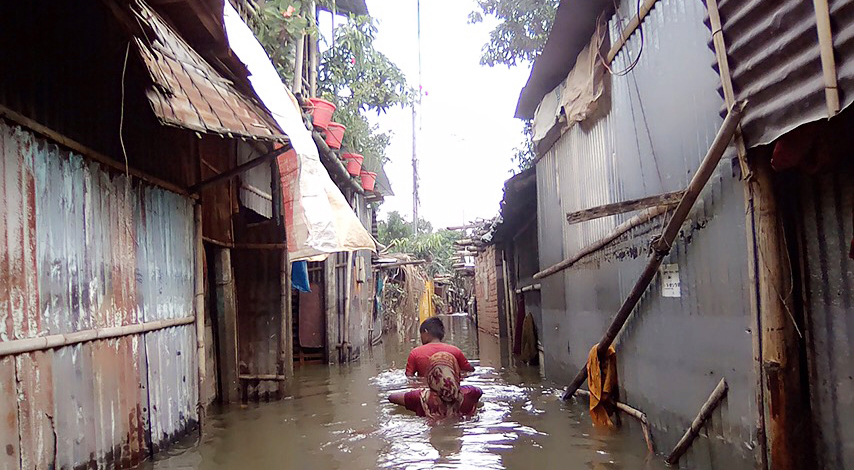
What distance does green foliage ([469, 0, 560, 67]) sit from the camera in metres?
14.7

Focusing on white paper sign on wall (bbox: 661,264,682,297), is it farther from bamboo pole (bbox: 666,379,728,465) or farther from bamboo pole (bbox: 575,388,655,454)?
bamboo pole (bbox: 575,388,655,454)

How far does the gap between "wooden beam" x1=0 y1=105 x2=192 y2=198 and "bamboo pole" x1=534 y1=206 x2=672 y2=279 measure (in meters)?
4.22

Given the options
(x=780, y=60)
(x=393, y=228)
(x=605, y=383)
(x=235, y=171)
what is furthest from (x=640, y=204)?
(x=393, y=228)

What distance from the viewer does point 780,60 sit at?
10.7 ft

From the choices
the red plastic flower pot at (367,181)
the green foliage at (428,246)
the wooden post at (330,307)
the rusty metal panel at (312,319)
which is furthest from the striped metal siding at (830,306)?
the green foliage at (428,246)

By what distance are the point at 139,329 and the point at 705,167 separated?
458cm

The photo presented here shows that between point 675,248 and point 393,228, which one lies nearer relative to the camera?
point 675,248

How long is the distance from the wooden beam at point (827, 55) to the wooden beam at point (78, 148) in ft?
14.4

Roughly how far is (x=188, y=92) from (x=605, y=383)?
193 inches

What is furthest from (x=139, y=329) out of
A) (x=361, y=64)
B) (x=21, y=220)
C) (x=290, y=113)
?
(x=361, y=64)

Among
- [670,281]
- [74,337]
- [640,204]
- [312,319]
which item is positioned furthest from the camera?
[312,319]

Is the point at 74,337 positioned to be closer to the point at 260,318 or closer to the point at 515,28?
the point at 260,318

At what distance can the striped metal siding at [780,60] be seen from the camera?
2791 millimetres

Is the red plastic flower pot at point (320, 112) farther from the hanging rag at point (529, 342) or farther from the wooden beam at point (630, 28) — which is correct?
the hanging rag at point (529, 342)
